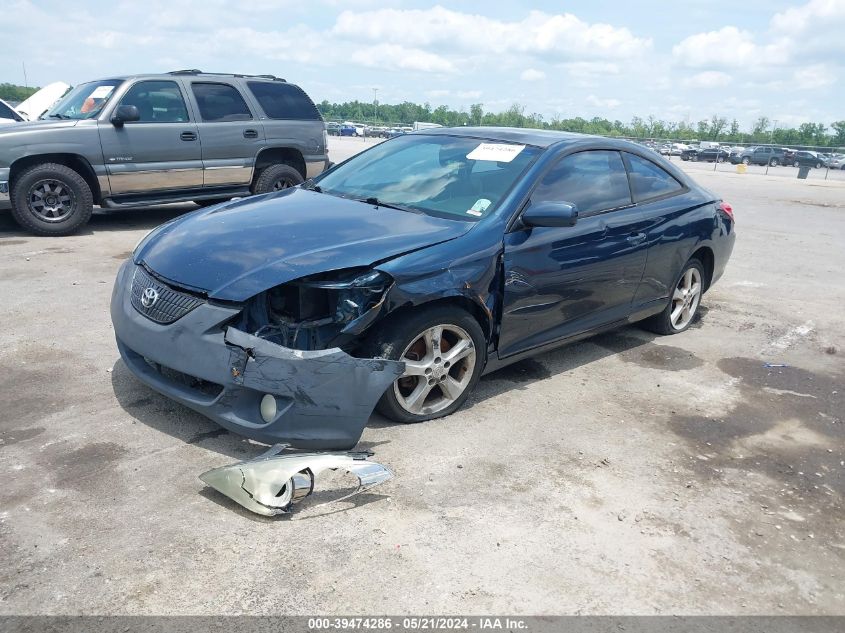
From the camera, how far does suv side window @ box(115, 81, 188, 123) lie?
8766 mm

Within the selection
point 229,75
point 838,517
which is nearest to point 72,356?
point 838,517

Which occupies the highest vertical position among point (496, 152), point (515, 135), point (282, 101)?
point (282, 101)

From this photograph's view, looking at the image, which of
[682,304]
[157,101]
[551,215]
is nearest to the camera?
[551,215]

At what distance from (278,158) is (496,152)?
20.0 ft

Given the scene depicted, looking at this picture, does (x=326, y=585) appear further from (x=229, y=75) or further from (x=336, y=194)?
(x=229, y=75)

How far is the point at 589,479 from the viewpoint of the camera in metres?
3.54

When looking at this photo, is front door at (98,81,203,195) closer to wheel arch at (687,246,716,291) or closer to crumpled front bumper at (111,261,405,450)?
crumpled front bumper at (111,261,405,450)

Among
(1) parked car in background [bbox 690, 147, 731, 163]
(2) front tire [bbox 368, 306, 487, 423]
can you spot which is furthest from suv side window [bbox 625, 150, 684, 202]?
(1) parked car in background [bbox 690, 147, 731, 163]

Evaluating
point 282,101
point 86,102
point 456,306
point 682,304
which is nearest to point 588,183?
point 456,306

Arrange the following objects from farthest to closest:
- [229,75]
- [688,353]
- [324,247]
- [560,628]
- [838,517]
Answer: [229,75] → [688,353] → [324,247] → [838,517] → [560,628]

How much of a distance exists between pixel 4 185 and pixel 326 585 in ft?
24.1

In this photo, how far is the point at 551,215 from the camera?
4.09 metres

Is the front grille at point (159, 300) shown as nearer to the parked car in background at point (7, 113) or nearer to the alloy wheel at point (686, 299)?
the alloy wheel at point (686, 299)

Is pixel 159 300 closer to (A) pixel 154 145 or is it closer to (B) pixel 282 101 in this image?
(A) pixel 154 145
